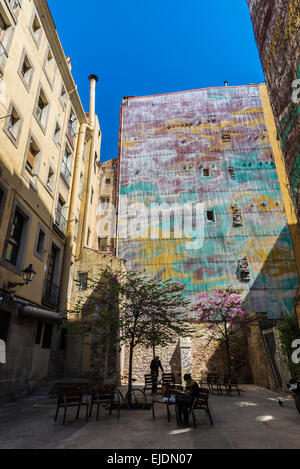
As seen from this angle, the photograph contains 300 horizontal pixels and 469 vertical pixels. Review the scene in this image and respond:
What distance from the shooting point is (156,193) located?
28797 mm

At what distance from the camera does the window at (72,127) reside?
21.4 metres

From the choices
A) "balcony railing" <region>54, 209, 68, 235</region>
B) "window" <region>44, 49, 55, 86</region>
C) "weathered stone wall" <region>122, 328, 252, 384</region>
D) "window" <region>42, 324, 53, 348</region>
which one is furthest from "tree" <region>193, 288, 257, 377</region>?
"window" <region>44, 49, 55, 86</region>

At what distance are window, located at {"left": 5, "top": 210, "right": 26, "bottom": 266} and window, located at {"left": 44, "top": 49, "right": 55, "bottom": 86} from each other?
402 inches

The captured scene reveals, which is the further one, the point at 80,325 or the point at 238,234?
the point at 238,234

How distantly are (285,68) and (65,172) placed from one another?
16.2 m

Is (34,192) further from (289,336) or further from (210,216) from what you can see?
(210,216)

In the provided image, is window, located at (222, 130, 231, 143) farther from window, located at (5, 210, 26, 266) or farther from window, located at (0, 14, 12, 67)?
window, located at (5, 210, 26, 266)

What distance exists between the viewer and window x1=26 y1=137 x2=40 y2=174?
15.0 meters

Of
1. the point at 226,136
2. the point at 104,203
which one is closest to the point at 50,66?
the point at 104,203

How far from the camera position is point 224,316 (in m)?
17.0

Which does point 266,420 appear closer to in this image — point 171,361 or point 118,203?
point 171,361

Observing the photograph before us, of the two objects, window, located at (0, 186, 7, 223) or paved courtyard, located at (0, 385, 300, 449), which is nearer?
paved courtyard, located at (0, 385, 300, 449)

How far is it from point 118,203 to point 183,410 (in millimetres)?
23190
